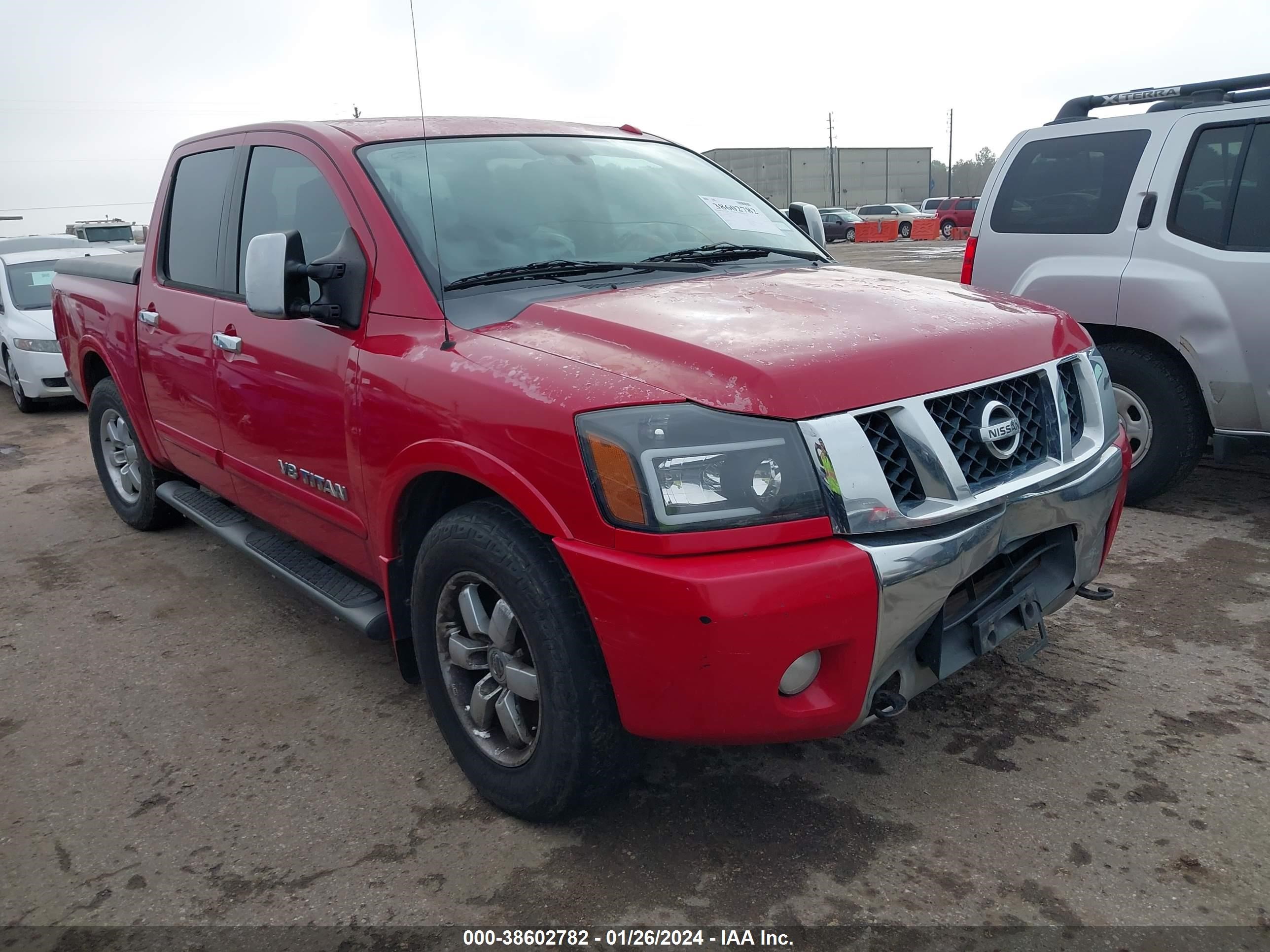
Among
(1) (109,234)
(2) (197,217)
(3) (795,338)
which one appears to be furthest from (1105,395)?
(1) (109,234)

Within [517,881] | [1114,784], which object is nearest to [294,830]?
[517,881]

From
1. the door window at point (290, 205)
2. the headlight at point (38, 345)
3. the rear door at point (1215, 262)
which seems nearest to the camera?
the door window at point (290, 205)

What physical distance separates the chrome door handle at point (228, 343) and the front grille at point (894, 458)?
2.31m

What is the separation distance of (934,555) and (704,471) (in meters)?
0.54

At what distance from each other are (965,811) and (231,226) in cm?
327

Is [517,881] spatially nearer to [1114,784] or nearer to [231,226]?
[1114,784]

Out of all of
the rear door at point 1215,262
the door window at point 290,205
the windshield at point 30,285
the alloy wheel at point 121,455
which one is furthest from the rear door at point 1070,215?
the windshield at point 30,285

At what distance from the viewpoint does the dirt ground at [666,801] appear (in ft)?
7.63

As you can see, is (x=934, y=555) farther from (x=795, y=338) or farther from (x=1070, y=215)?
(x=1070, y=215)

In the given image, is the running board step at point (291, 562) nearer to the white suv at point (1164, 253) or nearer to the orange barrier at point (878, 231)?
the white suv at point (1164, 253)

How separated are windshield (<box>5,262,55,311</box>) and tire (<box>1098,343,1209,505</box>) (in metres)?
9.57

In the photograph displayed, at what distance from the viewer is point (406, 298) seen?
281 centimetres

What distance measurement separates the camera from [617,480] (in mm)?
2125

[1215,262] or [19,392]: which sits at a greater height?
[1215,262]
